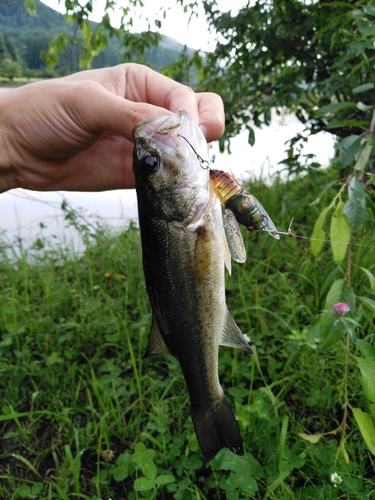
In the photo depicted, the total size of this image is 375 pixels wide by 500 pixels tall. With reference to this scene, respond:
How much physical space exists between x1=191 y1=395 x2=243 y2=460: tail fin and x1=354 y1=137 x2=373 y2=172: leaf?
97cm

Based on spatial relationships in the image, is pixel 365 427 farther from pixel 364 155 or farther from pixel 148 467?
pixel 364 155

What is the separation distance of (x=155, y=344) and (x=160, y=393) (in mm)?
1032

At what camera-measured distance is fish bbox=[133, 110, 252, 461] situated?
1.30 m

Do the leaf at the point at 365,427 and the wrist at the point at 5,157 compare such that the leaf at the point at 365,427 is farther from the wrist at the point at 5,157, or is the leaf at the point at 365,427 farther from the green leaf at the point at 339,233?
the wrist at the point at 5,157

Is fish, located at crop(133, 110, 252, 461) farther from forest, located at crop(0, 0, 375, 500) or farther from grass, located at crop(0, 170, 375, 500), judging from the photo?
grass, located at crop(0, 170, 375, 500)

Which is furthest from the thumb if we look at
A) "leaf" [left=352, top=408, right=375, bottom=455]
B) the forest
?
"leaf" [left=352, top=408, right=375, bottom=455]

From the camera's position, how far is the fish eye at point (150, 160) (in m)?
1.29

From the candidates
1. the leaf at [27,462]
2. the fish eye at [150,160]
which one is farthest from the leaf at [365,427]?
the leaf at [27,462]

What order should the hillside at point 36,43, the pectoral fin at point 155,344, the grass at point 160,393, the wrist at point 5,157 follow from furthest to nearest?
the hillside at point 36,43, the wrist at point 5,157, the grass at point 160,393, the pectoral fin at point 155,344

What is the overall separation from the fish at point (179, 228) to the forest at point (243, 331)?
0.92 feet

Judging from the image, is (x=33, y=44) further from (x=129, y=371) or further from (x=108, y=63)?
(x=129, y=371)

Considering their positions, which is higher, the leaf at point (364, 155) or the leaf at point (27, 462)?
the leaf at point (364, 155)

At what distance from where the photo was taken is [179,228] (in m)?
1.31

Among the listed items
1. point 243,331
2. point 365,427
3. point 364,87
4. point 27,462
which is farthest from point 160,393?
point 364,87
